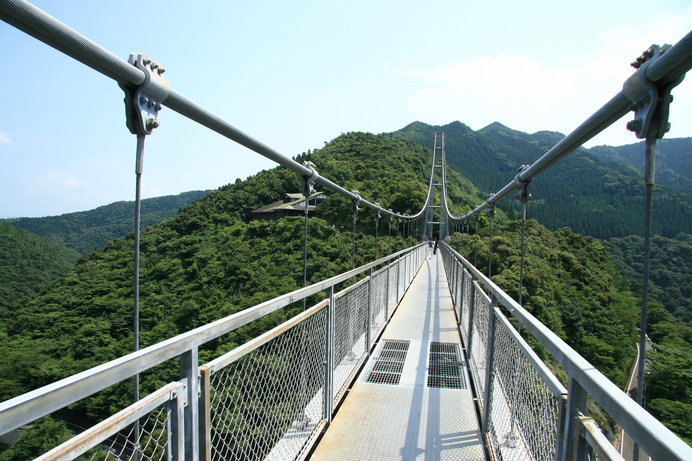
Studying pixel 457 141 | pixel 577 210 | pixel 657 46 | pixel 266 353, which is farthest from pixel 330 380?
pixel 457 141

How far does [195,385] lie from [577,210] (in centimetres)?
5793

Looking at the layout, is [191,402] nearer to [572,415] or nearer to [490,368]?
[572,415]

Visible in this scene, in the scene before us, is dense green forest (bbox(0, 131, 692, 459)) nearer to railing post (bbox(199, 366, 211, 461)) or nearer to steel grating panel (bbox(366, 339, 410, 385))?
steel grating panel (bbox(366, 339, 410, 385))

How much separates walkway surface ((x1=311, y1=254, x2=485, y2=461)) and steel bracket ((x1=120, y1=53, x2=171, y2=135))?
1530 millimetres

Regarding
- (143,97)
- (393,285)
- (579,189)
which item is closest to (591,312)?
(393,285)

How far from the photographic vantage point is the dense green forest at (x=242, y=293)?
55.3 ft

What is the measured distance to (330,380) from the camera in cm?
219

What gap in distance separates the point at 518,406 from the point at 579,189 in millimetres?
63913

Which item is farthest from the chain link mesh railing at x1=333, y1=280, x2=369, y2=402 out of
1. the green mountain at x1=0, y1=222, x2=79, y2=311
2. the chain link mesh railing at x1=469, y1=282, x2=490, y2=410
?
the green mountain at x1=0, y1=222, x2=79, y2=311

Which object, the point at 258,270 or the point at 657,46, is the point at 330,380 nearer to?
the point at 657,46

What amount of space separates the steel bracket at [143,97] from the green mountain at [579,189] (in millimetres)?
19326

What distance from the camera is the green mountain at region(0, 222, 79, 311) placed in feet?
119

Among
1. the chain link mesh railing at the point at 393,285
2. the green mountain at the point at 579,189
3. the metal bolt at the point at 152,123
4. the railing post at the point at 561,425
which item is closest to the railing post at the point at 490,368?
the railing post at the point at 561,425

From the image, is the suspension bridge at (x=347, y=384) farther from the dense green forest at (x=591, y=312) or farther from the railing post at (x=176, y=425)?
the dense green forest at (x=591, y=312)
